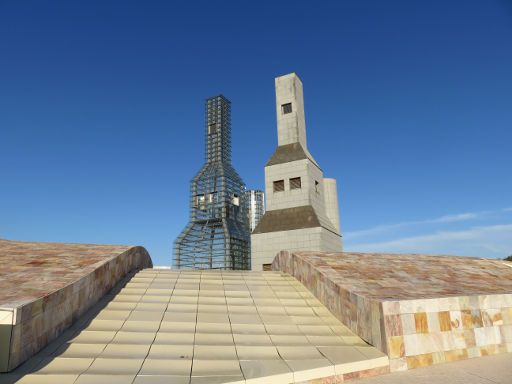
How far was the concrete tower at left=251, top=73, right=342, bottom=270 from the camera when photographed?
22250 millimetres

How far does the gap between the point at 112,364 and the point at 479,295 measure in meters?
7.51

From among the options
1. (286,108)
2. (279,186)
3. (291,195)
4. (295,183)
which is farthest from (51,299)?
(286,108)

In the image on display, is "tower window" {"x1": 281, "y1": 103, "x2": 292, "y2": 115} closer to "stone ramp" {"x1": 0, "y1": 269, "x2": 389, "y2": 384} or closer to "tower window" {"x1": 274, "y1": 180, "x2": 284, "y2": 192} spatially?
"tower window" {"x1": 274, "y1": 180, "x2": 284, "y2": 192}

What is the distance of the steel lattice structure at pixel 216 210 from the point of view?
50.6 metres

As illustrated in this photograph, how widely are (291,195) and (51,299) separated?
1846cm

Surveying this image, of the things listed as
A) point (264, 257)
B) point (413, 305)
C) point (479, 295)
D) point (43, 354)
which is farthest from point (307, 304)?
point (264, 257)

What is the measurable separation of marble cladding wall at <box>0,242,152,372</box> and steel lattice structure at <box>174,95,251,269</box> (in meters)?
39.7

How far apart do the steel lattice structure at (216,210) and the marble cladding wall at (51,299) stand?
1561 inches

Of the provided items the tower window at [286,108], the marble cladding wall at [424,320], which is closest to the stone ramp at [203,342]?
the marble cladding wall at [424,320]

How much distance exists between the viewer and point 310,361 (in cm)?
608

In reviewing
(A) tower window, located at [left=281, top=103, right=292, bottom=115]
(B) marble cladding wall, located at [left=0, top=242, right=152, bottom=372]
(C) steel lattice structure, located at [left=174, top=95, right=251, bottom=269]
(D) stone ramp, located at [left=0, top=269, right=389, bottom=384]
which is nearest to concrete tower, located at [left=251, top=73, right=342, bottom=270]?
(A) tower window, located at [left=281, top=103, right=292, bottom=115]

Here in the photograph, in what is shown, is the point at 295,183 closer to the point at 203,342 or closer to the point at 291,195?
the point at 291,195

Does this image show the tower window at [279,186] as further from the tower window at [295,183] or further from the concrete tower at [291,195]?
the tower window at [295,183]

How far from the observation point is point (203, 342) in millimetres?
6875
